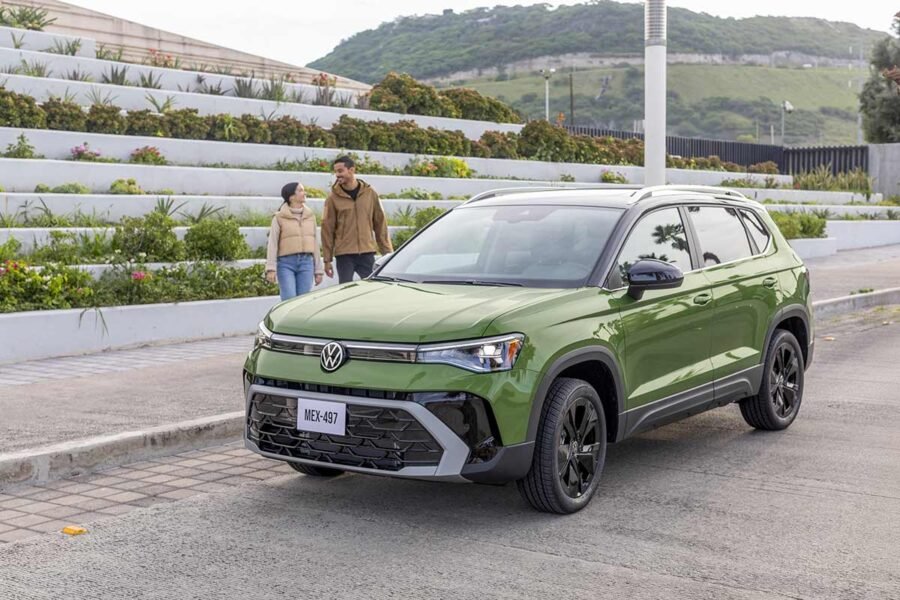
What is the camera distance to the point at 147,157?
56.2ft

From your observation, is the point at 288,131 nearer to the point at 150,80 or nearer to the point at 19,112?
the point at 150,80

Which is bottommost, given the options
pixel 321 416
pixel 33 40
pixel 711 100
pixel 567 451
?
pixel 567 451

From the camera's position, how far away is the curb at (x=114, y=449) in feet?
22.7

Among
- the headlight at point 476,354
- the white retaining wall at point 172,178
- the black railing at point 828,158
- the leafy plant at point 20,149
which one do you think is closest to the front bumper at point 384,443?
the headlight at point 476,354

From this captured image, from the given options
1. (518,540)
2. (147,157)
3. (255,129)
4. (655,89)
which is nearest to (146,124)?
(147,157)

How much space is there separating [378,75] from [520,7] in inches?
2244

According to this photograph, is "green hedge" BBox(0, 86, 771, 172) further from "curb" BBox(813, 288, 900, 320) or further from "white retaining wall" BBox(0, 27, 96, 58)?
"curb" BBox(813, 288, 900, 320)

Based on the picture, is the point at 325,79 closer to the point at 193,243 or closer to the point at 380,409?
the point at 193,243

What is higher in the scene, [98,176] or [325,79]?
[325,79]

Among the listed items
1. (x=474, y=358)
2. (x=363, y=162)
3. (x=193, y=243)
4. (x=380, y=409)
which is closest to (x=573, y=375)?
(x=474, y=358)

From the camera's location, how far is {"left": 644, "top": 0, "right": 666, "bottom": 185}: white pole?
14305 millimetres

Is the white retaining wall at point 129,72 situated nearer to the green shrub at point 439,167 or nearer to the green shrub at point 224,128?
the green shrub at point 224,128

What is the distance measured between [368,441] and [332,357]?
48 centimetres

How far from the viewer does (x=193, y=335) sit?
1276cm
